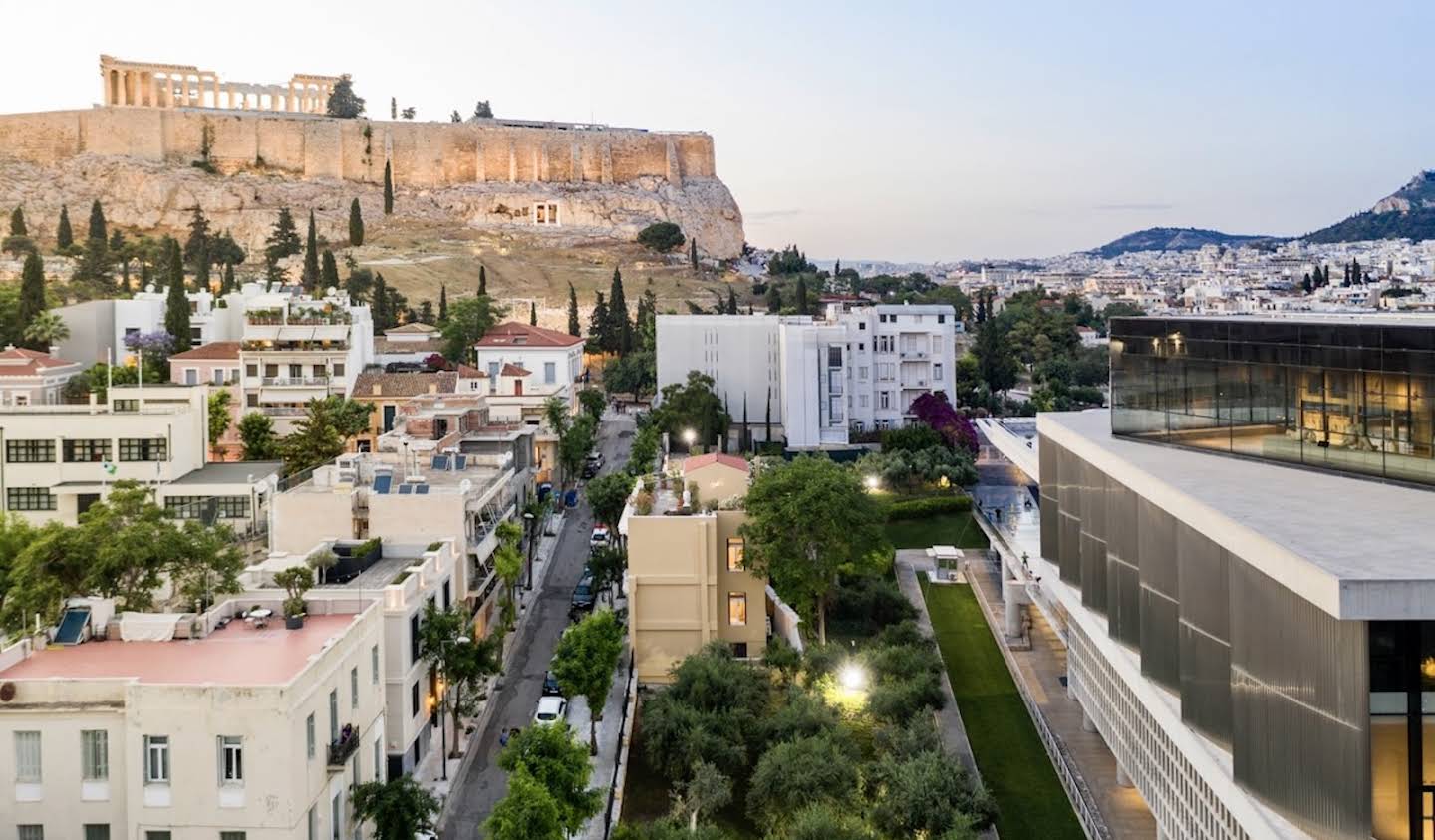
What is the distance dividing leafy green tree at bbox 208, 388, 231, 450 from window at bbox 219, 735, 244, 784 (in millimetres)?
31365

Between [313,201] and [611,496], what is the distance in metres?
99.8

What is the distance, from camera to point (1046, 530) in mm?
26125

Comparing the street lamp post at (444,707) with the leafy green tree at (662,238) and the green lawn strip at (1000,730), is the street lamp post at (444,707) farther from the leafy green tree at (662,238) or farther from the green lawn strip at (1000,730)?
the leafy green tree at (662,238)

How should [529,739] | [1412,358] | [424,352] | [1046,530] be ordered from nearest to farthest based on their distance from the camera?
[1412,358] < [529,739] < [1046,530] < [424,352]

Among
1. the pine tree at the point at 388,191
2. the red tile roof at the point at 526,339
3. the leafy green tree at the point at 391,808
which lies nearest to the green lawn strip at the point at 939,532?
the red tile roof at the point at 526,339

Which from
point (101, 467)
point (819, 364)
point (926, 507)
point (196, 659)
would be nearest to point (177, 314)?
point (101, 467)

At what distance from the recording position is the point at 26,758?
51.1 ft

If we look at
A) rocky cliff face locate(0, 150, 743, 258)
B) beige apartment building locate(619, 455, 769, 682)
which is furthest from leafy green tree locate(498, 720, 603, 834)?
rocky cliff face locate(0, 150, 743, 258)

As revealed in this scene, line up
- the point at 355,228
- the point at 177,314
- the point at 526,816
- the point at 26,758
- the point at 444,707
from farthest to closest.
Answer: the point at 355,228
the point at 177,314
the point at 444,707
the point at 526,816
the point at 26,758

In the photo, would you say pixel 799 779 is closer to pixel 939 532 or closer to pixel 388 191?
pixel 939 532

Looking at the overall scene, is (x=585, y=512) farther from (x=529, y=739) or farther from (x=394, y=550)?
(x=529, y=739)

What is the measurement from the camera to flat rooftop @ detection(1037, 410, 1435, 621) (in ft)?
37.1

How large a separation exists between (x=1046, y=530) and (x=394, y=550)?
570 inches

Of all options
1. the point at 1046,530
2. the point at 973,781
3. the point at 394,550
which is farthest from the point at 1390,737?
the point at 394,550
